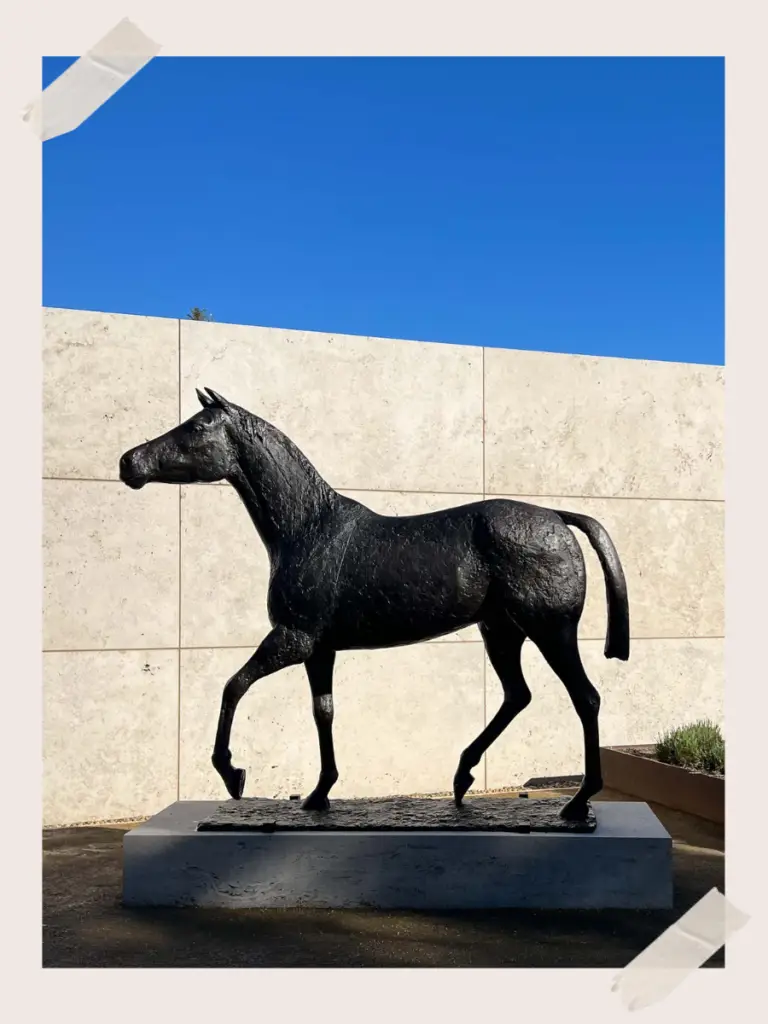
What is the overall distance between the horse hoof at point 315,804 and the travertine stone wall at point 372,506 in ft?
6.24

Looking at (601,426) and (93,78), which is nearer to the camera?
(93,78)

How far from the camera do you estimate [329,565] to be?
155 inches

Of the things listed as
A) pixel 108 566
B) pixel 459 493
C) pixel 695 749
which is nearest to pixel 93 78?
pixel 108 566

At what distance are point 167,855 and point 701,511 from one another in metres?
5.03

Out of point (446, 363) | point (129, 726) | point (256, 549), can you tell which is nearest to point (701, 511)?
point (446, 363)

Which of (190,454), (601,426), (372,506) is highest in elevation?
(601,426)

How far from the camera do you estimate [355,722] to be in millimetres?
6254

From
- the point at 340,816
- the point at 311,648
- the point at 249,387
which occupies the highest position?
the point at 249,387

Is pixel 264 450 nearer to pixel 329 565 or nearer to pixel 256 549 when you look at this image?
pixel 329 565

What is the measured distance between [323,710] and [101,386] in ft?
9.14

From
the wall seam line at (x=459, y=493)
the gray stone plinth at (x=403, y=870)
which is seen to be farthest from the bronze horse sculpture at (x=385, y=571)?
the wall seam line at (x=459, y=493)

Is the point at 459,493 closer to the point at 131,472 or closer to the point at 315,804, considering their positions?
the point at 315,804

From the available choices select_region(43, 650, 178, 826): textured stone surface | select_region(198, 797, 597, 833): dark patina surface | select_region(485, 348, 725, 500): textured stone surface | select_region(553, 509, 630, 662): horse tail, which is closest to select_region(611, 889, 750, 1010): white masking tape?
select_region(198, 797, 597, 833): dark patina surface

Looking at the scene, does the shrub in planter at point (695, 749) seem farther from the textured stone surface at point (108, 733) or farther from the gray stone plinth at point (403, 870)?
the textured stone surface at point (108, 733)
